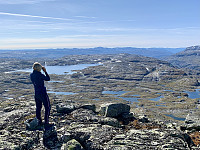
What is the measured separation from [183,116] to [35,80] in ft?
440

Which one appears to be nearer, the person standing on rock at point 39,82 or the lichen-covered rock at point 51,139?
the lichen-covered rock at point 51,139

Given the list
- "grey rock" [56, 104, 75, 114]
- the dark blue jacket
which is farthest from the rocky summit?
"grey rock" [56, 104, 75, 114]

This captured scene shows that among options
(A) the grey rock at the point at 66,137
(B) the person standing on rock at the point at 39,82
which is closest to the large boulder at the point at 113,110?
(B) the person standing on rock at the point at 39,82

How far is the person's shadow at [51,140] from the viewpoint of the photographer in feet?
38.6

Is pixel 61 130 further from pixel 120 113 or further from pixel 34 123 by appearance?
pixel 120 113

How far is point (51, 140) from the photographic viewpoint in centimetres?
1233

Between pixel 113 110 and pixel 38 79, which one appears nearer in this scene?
pixel 38 79

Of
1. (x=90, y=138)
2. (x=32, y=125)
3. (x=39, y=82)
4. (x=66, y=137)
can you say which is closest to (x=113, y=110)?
(x=90, y=138)

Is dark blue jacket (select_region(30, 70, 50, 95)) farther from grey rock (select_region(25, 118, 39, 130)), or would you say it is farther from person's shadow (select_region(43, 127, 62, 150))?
person's shadow (select_region(43, 127, 62, 150))

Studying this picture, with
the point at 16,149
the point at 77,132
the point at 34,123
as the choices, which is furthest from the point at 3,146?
the point at 77,132

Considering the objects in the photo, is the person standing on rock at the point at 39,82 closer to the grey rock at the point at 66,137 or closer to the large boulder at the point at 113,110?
the grey rock at the point at 66,137

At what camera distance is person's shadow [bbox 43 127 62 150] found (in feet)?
38.6

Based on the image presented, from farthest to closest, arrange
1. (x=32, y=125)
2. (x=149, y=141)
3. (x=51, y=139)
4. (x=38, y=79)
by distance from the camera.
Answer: (x=32, y=125) < (x=38, y=79) < (x=51, y=139) < (x=149, y=141)

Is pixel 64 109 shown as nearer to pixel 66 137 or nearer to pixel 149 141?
pixel 66 137
